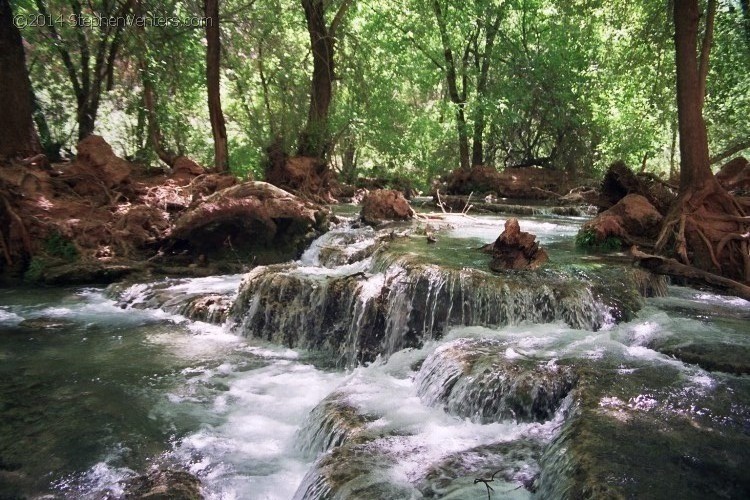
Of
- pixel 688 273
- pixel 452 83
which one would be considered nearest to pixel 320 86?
pixel 452 83

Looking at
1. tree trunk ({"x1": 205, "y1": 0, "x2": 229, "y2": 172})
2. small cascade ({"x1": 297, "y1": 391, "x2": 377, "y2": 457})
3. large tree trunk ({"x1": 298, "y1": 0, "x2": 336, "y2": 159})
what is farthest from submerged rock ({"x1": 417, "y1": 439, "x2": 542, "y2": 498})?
large tree trunk ({"x1": 298, "y1": 0, "x2": 336, "y2": 159})

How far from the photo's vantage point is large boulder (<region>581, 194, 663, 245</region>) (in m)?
9.73

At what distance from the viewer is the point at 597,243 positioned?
974cm

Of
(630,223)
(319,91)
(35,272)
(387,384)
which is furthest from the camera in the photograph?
(319,91)

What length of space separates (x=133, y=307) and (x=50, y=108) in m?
8.67

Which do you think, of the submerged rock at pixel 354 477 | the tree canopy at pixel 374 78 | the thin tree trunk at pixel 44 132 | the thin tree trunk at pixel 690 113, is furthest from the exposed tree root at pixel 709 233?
the thin tree trunk at pixel 44 132

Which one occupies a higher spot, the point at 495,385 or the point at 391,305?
the point at 391,305

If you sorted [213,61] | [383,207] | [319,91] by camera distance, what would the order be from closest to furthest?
[213,61], [383,207], [319,91]

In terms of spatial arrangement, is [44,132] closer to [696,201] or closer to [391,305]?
[391,305]

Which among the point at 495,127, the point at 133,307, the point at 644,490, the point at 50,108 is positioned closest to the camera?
the point at 644,490

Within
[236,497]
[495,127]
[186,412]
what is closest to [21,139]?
[186,412]

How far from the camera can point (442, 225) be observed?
12109 millimetres

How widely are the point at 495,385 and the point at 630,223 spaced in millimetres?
6599

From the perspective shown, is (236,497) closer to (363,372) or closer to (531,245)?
(363,372)
